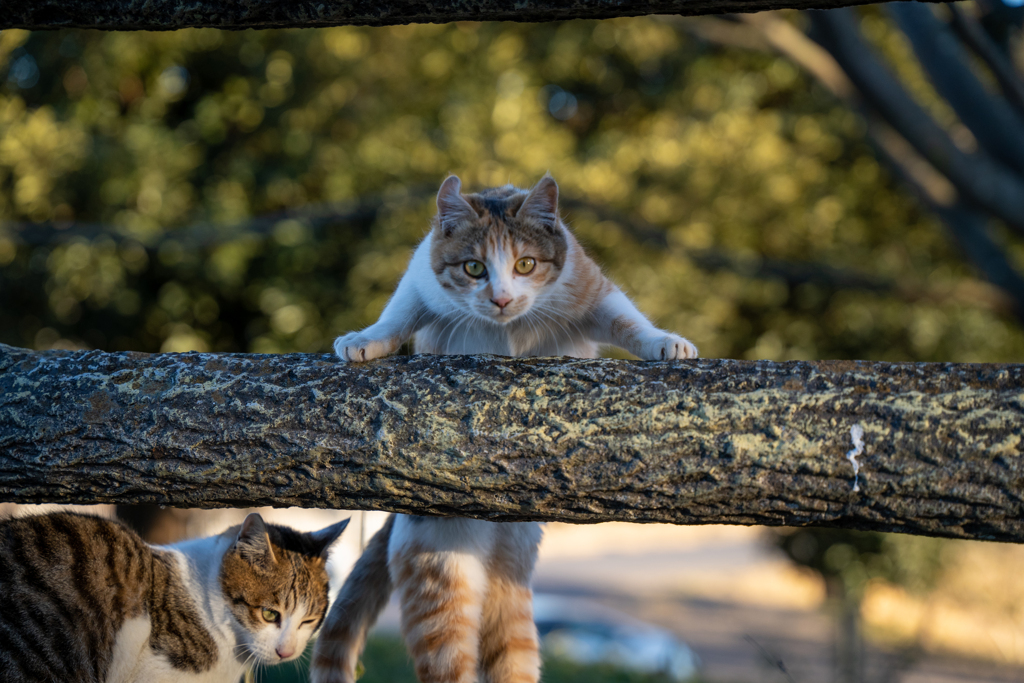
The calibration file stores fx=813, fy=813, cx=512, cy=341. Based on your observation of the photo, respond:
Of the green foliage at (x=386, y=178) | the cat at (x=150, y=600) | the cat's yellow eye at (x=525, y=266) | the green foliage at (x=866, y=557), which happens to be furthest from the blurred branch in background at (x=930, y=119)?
the cat at (x=150, y=600)

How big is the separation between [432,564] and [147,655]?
80 cm

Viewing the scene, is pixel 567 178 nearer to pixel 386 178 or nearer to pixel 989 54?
pixel 386 178

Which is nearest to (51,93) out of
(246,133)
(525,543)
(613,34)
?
(246,133)

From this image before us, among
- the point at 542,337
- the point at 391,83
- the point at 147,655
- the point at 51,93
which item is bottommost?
the point at 147,655

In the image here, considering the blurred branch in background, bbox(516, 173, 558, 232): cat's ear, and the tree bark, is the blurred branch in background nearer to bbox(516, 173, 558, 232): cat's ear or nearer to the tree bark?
bbox(516, 173, 558, 232): cat's ear

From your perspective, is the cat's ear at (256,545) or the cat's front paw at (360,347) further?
the cat's ear at (256,545)

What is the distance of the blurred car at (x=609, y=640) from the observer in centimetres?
697

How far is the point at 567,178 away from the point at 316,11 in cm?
410

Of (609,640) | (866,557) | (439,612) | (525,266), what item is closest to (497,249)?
(525,266)

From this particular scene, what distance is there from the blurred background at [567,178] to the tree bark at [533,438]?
289 cm

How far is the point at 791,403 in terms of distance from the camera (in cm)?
174

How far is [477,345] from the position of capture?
2.55 meters

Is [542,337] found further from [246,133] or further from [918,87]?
[918,87]

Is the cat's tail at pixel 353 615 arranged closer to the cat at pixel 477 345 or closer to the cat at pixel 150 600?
the cat at pixel 477 345
